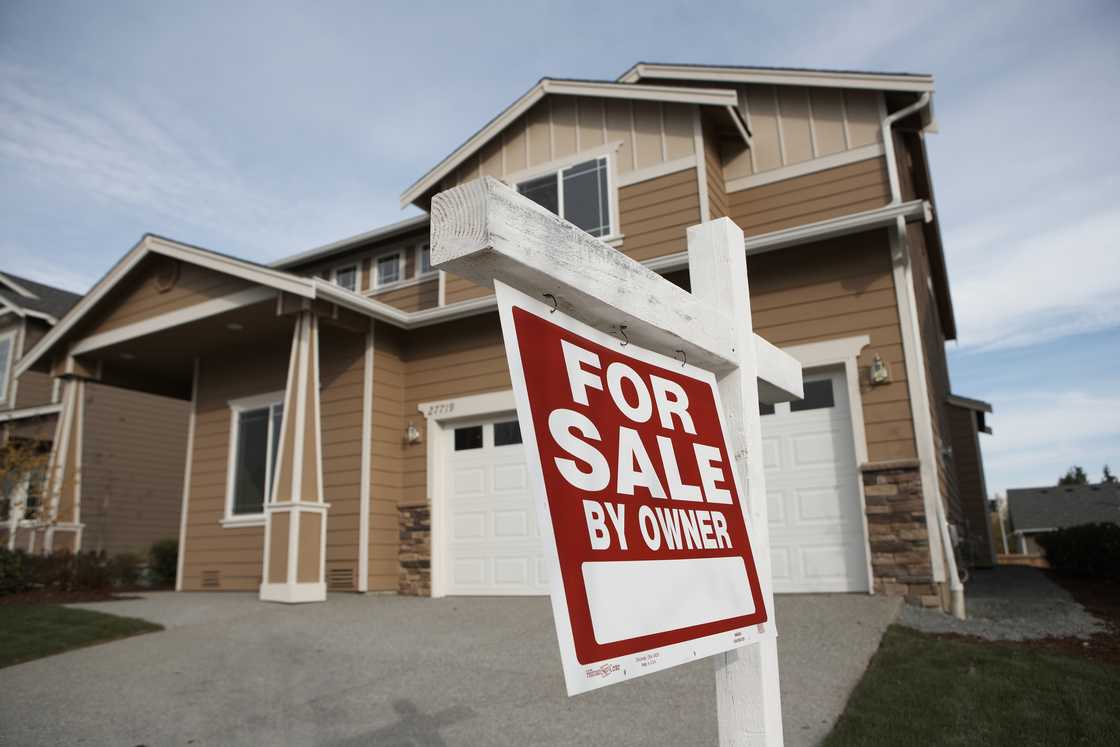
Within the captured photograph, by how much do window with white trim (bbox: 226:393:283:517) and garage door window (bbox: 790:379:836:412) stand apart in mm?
7434

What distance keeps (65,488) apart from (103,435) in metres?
6.86

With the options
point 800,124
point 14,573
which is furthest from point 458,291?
point 14,573

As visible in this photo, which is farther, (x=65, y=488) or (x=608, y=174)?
(x=65, y=488)

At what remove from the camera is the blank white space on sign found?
1366mm

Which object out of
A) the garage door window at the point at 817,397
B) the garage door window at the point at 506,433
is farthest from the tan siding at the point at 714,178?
the garage door window at the point at 506,433

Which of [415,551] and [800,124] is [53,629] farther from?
[800,124]

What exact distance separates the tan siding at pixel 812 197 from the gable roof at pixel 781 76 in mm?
957

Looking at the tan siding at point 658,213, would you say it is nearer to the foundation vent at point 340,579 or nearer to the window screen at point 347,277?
the window screen at point 347,277

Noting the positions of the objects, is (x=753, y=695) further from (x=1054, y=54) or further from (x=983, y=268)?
(x=983, y=268)

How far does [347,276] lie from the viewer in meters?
12.8

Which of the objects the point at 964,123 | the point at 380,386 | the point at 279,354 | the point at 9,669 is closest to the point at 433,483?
the point at 380,386

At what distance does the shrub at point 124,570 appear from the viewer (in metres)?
11.1

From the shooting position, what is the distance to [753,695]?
179cm

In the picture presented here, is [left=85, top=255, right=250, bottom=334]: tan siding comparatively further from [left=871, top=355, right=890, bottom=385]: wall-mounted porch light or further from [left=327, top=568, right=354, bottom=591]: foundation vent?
[left=871, top=355, right=890, bottom=385]: wall-mounted porch light
